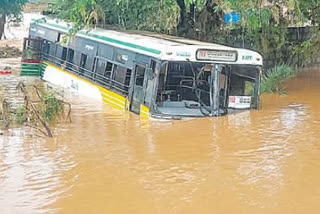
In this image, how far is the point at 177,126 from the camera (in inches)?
453

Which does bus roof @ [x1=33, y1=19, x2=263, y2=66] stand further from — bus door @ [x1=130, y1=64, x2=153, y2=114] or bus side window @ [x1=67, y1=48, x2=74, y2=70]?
bus side window @ [x1=67, y1=48, x2=74, y2=70]

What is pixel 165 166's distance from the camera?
898 cm

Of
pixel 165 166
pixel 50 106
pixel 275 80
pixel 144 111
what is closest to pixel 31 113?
pixel 50 106

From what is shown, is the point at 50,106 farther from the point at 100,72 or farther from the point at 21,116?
the point at 100,72

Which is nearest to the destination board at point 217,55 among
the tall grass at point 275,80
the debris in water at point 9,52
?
the tall grass at point 275,80

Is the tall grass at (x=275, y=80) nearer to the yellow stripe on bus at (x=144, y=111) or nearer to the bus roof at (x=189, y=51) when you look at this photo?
the bus roof at (x=189, y=51)

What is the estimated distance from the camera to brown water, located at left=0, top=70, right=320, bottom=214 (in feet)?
23.9

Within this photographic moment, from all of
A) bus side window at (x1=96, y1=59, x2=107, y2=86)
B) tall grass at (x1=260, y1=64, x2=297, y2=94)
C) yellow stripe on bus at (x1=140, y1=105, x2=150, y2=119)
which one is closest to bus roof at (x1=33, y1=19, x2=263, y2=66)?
bus side window at (x1=96, y1=59, x2=107, y2=86)

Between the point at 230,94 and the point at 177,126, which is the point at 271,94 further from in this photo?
the point at 177,126

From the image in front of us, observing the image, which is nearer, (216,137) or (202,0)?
(216,137)

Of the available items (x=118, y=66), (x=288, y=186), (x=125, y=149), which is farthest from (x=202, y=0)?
(x=288, y=186)

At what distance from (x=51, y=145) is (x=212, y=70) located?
3530mm

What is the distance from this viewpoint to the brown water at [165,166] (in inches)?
287

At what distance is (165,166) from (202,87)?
3.46 m
